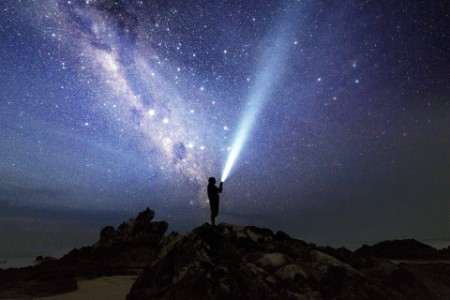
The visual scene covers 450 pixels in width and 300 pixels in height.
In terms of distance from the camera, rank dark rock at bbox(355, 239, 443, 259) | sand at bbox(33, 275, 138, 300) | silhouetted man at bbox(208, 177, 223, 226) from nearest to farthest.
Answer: silhouetted man at bbox(208, 177, 223, 226) → sand at bbox(33, 275, 138, 300) → dark rock at bbox(355, 239, 443, 259)

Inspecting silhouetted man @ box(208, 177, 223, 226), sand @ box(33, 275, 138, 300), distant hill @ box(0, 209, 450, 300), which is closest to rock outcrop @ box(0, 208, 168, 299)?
sand @ box(33, 275, 138, 300)

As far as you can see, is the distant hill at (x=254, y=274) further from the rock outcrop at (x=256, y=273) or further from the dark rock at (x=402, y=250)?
the dark rock at (x=402, y=250)

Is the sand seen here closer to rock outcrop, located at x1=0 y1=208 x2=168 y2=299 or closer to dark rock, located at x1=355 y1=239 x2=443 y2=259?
rock outcrop, located at x1=0 y1=208 x2=168 y2=299

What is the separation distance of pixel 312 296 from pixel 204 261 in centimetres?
449

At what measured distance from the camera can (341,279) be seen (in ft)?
43.2

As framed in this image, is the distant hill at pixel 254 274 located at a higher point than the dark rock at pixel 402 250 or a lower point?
lower

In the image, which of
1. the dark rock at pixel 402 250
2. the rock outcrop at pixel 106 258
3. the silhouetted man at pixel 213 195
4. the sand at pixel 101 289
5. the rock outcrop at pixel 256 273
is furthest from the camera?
the dark rock at pixel 402 250

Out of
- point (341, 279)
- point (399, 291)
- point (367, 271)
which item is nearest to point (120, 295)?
point (341, 279)

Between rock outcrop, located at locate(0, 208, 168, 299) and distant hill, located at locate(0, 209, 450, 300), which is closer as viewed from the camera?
distant hill, located at locate(0, 209, 450, 300)

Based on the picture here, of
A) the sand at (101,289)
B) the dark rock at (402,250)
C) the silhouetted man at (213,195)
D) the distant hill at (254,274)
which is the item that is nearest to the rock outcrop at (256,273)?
the distant hill at (254,274)

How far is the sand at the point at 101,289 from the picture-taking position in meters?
17.4

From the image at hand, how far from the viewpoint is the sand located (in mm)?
17436

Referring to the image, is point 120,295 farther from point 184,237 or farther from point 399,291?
point 399,291

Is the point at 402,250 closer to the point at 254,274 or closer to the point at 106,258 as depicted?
the point at 106,258
